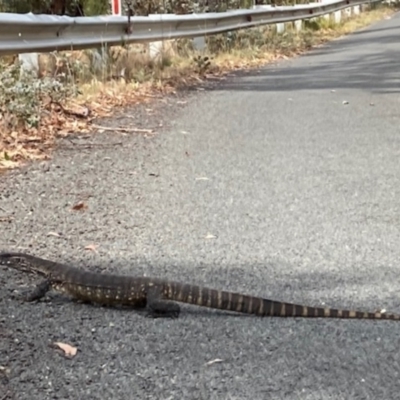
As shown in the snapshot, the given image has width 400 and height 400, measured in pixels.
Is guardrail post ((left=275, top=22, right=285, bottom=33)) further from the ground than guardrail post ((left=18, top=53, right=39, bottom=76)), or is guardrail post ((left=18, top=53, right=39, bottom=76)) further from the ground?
guardrail post ((left=18, top=53, right=39, bottom=76))

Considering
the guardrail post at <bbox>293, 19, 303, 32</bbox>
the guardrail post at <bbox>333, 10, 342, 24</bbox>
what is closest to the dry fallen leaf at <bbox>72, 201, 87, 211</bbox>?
the guardrail post at <bbox>293, 19, 303, 32</bbox>

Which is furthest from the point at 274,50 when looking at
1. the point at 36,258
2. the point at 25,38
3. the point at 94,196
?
the point at 36,258

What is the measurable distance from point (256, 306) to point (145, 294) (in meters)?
0.51

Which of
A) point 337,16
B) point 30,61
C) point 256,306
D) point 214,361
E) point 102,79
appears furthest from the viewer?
point 337,16

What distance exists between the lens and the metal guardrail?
7824mm

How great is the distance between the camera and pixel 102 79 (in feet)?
31.8

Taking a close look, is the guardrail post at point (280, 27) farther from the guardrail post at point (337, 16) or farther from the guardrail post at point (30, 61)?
the guardrail post at point (30, 61)

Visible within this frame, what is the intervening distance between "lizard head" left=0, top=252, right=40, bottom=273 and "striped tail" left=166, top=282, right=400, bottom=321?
0.74 metres

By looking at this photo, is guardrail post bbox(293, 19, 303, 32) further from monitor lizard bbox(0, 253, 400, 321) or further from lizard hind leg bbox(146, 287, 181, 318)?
lizard hind leg bbox(146, 287, 181, 318)

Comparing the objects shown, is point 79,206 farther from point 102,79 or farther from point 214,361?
point 102,79

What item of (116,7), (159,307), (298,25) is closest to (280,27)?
(298,25)

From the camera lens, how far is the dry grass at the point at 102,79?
671 centimetres

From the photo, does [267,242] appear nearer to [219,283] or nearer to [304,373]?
[219,283]

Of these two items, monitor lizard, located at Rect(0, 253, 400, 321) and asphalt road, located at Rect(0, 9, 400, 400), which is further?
monitor lizard, located at Rect(0, 253, 400, 321)
